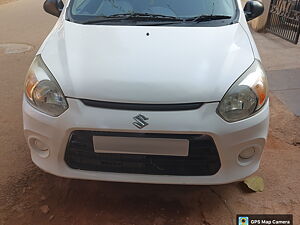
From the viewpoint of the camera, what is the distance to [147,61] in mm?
2158

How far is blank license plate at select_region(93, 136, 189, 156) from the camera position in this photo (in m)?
1.97

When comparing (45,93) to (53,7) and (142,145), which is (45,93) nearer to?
(142,145)

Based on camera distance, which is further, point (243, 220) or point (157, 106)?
point (243, 220)

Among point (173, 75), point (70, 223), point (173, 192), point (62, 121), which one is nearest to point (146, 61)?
point (173, 75)

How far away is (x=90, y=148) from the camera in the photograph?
2041 millimetres

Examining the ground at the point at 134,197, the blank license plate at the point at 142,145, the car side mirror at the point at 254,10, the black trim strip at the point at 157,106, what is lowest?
the ground at the point at 134,197

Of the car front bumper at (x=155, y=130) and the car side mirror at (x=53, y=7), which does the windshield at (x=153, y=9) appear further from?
the car front bumper at (x=155, y=130)

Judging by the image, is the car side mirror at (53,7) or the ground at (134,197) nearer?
the ground at (134,197)

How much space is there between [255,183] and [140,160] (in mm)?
1060

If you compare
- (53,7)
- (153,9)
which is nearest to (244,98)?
(153,9)

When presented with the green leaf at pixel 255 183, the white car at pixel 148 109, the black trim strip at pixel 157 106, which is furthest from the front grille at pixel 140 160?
the green leaf at pixel 255 183

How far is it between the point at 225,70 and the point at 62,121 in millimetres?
1069

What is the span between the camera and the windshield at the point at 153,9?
2.72m

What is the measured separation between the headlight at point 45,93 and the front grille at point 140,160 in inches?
Answer: 8.2
